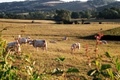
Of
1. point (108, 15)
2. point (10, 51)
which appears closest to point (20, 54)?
point (10, 51)

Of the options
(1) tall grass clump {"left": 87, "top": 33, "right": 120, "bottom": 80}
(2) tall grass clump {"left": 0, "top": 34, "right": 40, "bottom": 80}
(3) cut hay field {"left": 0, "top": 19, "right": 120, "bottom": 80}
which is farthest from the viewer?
(3) cut hay field {"left": 0, "top": 19, "right": 120, "bottom": 80}

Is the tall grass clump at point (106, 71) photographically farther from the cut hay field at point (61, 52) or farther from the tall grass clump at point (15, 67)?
the tall grass clump at point (15, 67)

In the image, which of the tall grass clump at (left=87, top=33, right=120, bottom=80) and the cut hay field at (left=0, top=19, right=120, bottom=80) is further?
the cut hay field at (left=0, top=19, right=120, bottom=80)

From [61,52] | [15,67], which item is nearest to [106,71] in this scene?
[15,67]

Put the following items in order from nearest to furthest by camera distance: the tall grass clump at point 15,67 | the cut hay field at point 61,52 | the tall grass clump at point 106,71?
the tall grass clump at point 106,71
the tall grass clump at point 15,67
the cut hay field at point 61,52

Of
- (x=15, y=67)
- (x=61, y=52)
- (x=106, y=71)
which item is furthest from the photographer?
(x=61, y=52)

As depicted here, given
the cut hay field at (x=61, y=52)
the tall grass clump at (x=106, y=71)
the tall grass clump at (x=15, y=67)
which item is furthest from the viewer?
the cut hay field at (x=61, y=52)

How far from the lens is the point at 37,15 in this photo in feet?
463

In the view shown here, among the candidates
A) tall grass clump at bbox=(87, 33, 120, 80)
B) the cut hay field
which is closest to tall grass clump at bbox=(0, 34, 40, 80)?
the cut hay field

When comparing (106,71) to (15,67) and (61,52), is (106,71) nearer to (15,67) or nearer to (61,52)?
(15,67)

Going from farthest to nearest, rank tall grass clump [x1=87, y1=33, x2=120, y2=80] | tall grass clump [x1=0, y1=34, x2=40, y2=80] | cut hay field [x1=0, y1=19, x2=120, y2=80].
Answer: cut hay field [x1=0, y1=19, x2=120, y2=80], tall grass clump [x1=0, y1=34, x2=40, y2=80], tall grass clump [x1=87, y1=33, x2=120, y2=80]

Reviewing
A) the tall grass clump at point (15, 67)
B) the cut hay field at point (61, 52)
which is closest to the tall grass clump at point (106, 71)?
the cut hay field at point (61, 52)

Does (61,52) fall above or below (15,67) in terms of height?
below

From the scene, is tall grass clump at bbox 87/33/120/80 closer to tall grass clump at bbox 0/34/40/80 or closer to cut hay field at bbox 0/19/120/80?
cut hay field at bbox 0/19/120/80
